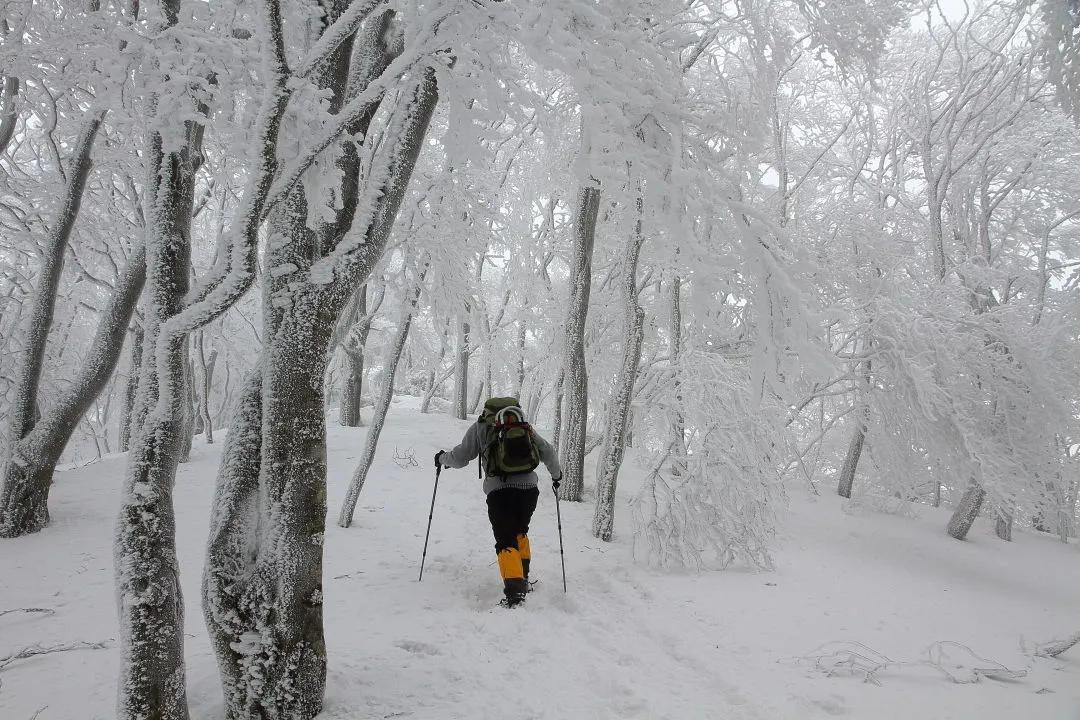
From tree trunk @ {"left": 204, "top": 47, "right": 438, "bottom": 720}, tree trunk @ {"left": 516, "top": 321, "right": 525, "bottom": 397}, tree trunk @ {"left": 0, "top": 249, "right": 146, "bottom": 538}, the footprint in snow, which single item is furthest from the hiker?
tree trunk @ {"left": 516, "top": 321, "right": 525, "bottom": 397}

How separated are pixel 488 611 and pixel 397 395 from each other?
21.7 meters

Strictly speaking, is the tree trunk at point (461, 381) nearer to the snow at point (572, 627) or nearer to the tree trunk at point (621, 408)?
the snow at point (572, 627)

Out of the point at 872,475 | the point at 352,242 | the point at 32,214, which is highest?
the point at 32,214

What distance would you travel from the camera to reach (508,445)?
4.71m

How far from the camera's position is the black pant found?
4.55 meters

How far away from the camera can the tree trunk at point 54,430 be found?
5.75 meters

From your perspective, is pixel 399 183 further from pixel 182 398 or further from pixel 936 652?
pixel 936 652

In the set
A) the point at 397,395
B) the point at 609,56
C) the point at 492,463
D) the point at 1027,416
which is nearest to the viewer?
the point at 609,56

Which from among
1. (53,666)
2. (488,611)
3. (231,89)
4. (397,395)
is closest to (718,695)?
(488,611)

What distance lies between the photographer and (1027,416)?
8883mm

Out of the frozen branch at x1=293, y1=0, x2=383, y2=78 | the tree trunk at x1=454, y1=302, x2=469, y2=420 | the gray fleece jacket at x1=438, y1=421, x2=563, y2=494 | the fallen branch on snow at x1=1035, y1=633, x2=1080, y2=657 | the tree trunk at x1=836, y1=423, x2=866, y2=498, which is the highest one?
the frozen branch at x1=293, y1=0, x2=383, y2=78

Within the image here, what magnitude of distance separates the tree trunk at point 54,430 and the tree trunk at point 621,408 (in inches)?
235

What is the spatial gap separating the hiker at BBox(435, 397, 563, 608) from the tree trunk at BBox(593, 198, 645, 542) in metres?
2.11

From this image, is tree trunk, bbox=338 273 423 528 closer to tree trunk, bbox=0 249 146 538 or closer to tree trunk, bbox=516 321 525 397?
tree trunk, bbox=0 249 146 538
